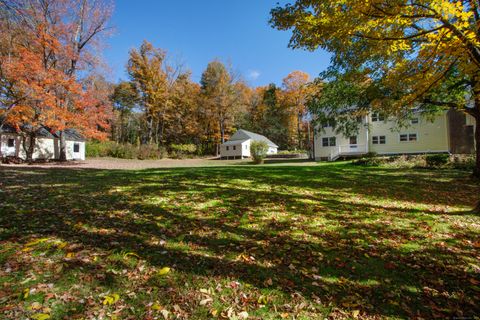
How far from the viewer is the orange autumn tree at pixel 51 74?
17.5 m

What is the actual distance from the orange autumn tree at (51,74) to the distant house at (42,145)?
1870mm

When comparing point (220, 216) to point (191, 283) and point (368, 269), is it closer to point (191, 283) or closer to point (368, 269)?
point (191, 283)

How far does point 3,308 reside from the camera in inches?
95.6

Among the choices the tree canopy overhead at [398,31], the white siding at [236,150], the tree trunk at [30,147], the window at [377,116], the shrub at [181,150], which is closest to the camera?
the tree canopy overhead at [398,31]

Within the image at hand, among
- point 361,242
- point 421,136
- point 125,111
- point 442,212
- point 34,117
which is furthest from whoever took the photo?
point 125,111

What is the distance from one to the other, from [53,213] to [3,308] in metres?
3.12

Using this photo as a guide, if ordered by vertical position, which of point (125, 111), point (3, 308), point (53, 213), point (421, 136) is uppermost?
point (125, 111)

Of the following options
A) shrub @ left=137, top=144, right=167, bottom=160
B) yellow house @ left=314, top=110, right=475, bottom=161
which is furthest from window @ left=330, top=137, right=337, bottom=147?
shrub @ left=137, top=144, right=167, bottom=160

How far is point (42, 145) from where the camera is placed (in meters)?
25.4

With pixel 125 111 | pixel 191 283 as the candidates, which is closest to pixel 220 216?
pixel 191 283

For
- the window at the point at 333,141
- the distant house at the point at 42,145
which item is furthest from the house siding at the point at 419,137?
the distant house at the point at 42,145

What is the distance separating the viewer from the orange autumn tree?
17.5 m

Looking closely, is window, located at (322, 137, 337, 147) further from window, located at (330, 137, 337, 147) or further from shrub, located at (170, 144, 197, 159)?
shrub, located at (170, 144, 197, 159)

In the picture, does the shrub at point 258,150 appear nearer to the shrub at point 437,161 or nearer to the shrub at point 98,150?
the shrub at point 437,161
